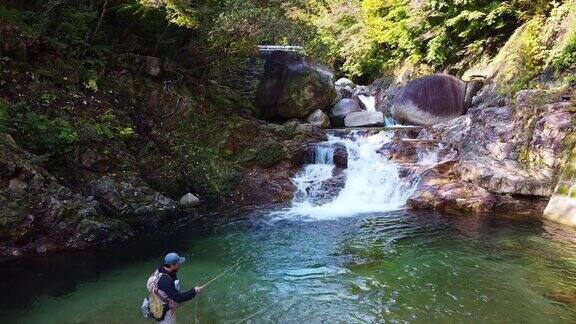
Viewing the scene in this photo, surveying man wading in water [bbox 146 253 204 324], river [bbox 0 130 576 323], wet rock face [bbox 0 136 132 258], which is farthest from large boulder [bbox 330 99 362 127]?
man wading in water [bbox 146 253 204 324]

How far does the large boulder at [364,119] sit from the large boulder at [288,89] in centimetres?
150

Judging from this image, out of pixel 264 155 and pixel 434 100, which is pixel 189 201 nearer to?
pixel 264 155

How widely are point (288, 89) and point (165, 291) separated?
14204 mm

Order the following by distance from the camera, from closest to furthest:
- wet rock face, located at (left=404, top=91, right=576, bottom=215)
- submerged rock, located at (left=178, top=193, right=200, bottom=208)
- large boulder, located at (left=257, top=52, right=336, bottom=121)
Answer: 1. wet rock face, located at (left=404, top=91, right=576, bottom=215)
2. submerged rock, located at (left=178, top=193, right=200, bottom=208)
3. large boulder, located at (left=257, top=52, right=336, bottom=121)

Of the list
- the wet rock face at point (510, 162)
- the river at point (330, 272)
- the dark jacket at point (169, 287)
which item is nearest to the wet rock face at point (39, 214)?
the river at point (330, 272)

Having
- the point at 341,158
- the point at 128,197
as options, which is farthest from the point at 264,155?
the point at 128,197

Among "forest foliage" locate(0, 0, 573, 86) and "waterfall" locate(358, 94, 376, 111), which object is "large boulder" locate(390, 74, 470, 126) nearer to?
"forest foliage" locate(0, 0, 573, 86)

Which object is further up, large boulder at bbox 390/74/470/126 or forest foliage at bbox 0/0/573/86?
forest foliage at bbox 0/0/573/86

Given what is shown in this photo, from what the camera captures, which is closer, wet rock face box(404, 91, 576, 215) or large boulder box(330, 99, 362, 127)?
wet rock face box(404, 91, 576, 215)

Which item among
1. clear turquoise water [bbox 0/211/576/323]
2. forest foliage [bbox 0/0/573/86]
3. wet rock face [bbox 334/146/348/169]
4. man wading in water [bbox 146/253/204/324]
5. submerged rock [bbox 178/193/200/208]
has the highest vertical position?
forest foliage [bbox 0/0/573/86]

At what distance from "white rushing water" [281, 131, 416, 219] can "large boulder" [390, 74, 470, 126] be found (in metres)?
2.74

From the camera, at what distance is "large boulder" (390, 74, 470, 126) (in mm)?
17578

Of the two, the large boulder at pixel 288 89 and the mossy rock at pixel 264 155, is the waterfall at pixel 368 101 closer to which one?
the large boulder at pixel 288 89

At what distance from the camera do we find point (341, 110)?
65.4ft
